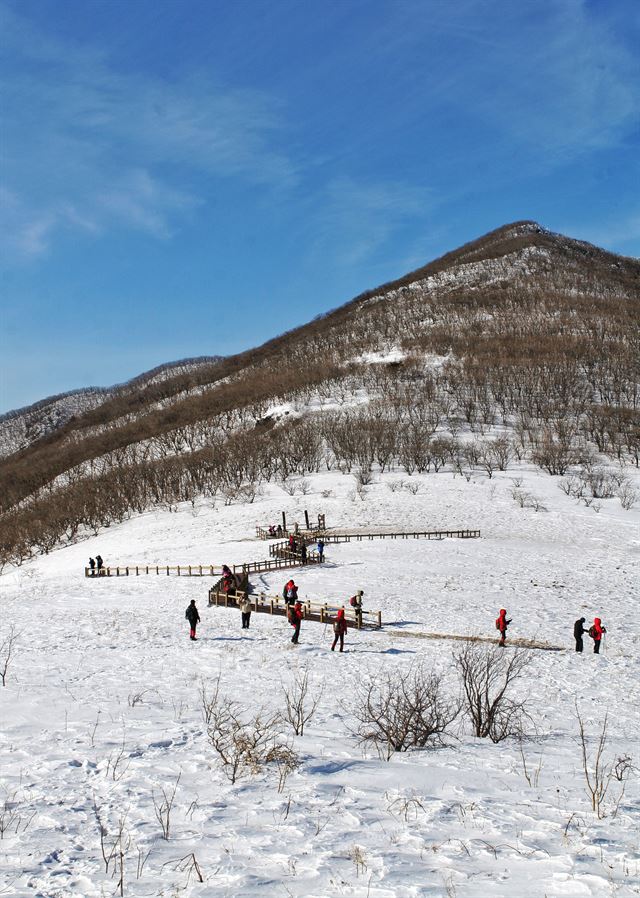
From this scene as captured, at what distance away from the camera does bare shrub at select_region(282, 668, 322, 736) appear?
357 inches

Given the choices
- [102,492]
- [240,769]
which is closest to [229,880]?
[240,769]

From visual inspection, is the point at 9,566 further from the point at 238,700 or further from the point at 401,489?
the point at 238,700

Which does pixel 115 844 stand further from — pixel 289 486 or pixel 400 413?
pixel 400 413

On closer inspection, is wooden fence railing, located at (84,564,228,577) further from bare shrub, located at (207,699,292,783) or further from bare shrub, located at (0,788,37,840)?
bare shrub, located at (0,788,37,840)

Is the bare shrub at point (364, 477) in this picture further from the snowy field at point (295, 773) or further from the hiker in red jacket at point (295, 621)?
the hiker in red jacket at point (295, 621)

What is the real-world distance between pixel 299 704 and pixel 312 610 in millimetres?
15220

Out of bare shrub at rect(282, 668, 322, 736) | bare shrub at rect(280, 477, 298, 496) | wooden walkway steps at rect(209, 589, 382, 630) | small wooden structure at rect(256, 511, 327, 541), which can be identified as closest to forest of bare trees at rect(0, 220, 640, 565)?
bare shrub at rect(280, 477, 298, 496)

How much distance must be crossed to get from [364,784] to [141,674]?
27.0ft

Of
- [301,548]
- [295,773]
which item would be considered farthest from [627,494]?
[295,773]

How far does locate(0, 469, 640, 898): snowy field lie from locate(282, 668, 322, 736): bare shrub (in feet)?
0.83

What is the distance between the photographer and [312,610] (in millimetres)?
24125

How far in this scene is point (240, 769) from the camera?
7.21 m

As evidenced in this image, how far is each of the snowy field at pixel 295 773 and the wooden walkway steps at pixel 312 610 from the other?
0.93 meters

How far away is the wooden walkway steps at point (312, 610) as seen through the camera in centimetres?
2206
